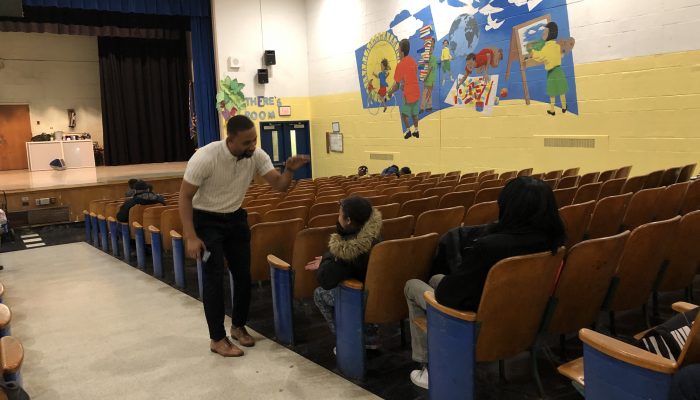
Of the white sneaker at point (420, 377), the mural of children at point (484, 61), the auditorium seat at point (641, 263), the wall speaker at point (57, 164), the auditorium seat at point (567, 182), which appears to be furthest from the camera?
the wall speaker at point (57, 164)

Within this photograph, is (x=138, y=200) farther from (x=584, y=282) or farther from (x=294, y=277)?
(x=584, y=282)

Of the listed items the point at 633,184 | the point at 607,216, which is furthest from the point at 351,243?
the point at 633,184

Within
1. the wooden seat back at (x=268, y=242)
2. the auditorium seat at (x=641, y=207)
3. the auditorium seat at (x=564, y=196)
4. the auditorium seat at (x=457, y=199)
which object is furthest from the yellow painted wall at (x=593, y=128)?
the wooden seat back at (x=268, y=242)

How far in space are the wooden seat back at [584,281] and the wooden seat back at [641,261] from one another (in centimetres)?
5

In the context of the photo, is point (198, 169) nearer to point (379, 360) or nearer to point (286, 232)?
point (286, 232)

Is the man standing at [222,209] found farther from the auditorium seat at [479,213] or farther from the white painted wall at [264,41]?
the white painted wall at [264,41]

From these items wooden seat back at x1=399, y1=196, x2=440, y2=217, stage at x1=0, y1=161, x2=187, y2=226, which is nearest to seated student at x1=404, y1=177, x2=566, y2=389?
wooden seat back at x1=399, y1=196, x2=440, y2=217

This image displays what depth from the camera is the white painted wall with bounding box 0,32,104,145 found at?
14.5 meters

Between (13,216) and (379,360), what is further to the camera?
(13,216)

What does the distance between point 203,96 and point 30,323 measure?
355 inches

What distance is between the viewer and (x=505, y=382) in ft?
8.08

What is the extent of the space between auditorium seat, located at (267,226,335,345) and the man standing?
0.18m

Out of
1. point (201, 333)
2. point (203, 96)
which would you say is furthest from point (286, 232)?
point (203, 96)

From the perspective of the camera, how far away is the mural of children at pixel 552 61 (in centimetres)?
727
